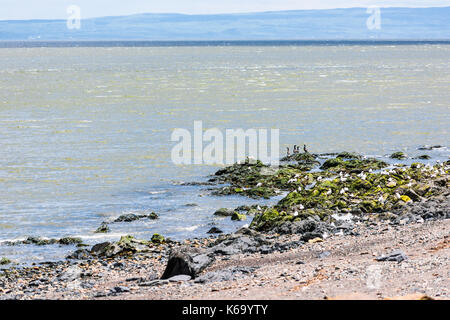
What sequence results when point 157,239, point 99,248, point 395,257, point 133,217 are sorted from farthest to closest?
1. point 133,217
2. point 157,239
3. point 99,248
4. point 395,257

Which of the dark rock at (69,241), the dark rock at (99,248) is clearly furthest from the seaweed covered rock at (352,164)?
the dark rock at (99,248)

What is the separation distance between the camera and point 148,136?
41969mm

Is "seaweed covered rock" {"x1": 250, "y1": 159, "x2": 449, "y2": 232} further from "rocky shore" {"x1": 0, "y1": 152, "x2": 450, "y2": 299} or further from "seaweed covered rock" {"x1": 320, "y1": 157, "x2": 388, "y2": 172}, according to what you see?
"seaweed covered rock" {"x1": 320, "y1": 157, "x2": 388, "y2": 172}

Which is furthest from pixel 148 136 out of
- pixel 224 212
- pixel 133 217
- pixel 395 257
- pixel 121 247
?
pixel 395 257

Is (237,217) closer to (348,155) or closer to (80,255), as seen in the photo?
(80,255)

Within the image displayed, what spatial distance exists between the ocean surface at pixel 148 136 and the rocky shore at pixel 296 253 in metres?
1.39

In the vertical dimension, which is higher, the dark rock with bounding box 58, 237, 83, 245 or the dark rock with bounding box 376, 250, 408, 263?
the dark rock with bounding box 376, 250, 408, 263

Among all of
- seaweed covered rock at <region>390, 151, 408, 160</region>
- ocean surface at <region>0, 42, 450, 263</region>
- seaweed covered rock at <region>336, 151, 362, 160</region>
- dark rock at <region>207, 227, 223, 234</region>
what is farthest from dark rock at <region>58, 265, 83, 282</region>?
seaweed covered rock at <region>390, 151, 408, 160</region>

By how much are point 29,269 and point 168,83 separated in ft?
232

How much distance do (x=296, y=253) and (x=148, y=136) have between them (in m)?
26.2

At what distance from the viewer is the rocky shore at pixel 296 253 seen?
42.4 ft

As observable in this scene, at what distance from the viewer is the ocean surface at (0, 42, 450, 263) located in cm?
2358

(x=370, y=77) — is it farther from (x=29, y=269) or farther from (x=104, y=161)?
(x=29, y=269)

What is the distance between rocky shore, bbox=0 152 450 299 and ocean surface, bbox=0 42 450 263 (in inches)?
54.9
